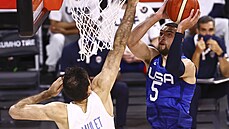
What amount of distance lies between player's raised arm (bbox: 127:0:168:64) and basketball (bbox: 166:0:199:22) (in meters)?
0.16

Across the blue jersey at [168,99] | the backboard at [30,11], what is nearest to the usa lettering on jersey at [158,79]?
the blue jersey at [168,99]

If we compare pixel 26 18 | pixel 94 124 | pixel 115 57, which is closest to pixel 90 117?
pixel 94 124

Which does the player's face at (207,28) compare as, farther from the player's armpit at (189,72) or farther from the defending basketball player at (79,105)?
the defending basketball player at (79,105)

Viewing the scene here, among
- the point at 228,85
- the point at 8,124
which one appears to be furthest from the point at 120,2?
the point at 8,124

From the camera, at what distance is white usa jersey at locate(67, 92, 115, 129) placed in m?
4.02

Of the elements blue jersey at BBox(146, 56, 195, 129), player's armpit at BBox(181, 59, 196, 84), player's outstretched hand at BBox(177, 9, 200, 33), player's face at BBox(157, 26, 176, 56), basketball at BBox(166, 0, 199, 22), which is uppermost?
basketball at BBox(166, 0, 199, 22)

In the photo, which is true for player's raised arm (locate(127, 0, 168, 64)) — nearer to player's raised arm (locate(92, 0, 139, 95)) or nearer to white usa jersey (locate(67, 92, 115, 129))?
player's raised arm (locate(92, 0, 139, 95))

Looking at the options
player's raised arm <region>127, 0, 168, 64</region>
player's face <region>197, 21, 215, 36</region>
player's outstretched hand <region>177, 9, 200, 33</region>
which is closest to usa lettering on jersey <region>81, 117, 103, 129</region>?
player's outstretched hand <region>177, 9, 200, 33</region>

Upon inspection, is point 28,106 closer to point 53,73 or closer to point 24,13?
point 24,13

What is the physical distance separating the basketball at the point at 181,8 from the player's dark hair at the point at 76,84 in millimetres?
769

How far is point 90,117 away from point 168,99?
89 centimetres

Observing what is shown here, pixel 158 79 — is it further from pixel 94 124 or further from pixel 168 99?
pixel 94 124

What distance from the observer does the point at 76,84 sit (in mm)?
4004

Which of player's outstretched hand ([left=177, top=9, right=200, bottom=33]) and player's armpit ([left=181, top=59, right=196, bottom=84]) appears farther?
player's armpit ([left=181, top=59, right=196, bottom=84])
